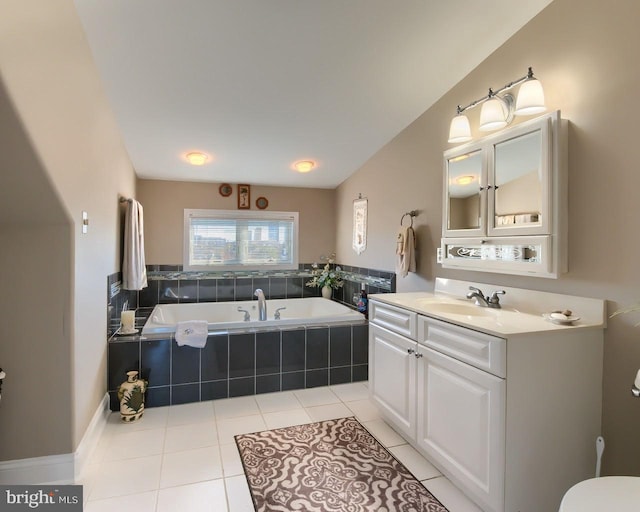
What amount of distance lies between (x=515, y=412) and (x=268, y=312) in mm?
3240

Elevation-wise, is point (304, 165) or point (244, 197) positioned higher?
point (304, 165)

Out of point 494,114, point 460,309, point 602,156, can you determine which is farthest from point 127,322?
point 602,156

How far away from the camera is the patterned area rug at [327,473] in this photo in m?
1.80

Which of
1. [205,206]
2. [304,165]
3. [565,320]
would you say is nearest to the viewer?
[565,320]

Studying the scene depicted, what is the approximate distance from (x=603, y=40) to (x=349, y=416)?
8.62 ft

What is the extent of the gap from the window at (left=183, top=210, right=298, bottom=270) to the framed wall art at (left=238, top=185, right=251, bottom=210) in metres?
0.08

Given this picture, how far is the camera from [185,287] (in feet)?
14.3

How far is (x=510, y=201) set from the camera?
213 cm

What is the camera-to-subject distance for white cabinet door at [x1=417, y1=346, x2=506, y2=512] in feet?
5.21

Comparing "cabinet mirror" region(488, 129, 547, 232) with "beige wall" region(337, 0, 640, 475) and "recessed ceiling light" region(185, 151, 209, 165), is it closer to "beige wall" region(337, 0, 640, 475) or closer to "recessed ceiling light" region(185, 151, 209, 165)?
"beige wall" region(337, 0, 640, 475)

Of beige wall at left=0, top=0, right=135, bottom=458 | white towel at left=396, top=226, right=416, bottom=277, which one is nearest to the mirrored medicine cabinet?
white towel at left=396, top=226, right=416, bottom=277

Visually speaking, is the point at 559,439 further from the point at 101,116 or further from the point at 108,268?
the point at 101,116

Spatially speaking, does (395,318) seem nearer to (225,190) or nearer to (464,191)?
(464,191)

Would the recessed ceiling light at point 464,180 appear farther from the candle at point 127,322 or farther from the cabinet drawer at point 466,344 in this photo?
the candle at point 127,322
